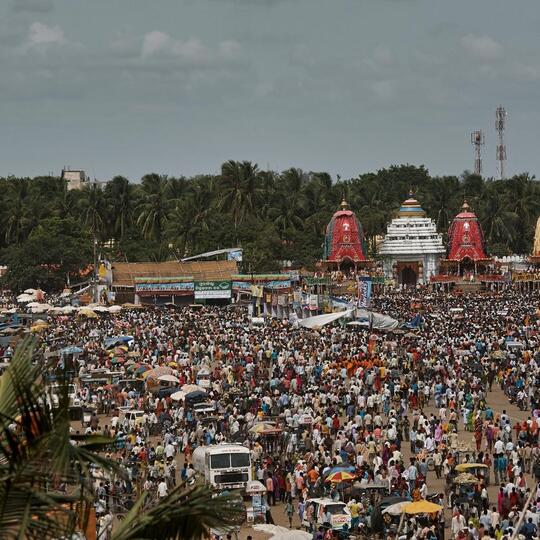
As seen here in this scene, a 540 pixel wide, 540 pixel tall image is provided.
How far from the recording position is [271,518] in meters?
21.3

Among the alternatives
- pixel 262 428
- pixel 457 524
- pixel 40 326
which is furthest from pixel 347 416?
pixel 40 326

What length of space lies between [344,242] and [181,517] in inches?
3546

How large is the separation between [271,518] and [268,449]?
5372mm

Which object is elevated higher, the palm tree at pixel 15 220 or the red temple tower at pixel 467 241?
the palm tree at pixel 15 220

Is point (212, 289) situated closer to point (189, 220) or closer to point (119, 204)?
point (189, 220)

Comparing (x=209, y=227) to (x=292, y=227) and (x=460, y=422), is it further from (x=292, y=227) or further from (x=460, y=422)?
(x=460, y=422)

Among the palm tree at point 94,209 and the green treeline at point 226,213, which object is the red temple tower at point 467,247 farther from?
the palm tree at point 94,209

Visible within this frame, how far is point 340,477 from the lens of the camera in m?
21.7

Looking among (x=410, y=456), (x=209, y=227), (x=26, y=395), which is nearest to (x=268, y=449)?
(x=410, y=456)

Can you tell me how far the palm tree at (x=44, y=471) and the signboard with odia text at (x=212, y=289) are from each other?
66646 mm

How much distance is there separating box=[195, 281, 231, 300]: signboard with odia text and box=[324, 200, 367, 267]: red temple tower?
2376 centimetres

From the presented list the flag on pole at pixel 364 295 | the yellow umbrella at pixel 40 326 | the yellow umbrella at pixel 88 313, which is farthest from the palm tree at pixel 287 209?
the flag on pole at pixel 364 295

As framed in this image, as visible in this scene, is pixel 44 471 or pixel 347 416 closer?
pixel 44 471

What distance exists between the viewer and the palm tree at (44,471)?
18.4 ft
